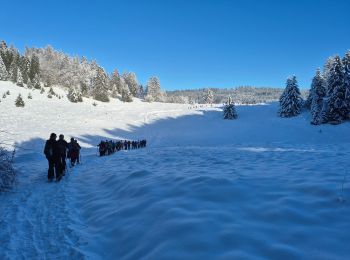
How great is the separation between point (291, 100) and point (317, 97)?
5867mm

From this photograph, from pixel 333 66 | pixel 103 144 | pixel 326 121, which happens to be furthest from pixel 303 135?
pixel 103 144

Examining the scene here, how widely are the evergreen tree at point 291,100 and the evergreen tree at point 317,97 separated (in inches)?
132

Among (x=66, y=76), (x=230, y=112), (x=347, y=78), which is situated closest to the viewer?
(x=347, y=78)

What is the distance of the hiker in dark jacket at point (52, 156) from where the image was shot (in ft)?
37.5

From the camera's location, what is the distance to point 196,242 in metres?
4.39

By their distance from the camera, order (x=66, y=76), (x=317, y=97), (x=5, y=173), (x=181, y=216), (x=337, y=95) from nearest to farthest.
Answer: (x=181, y=216), (x=5, y=173), (x=337, y=95), (x=317, y=97), (x=66, y=76)

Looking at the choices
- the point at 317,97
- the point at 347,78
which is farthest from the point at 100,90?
the point at 347,78

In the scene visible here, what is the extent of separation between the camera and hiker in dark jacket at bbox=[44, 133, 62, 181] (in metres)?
11.4

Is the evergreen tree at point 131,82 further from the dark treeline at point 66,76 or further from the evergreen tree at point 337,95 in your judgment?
the evergreen tree at point 337,95

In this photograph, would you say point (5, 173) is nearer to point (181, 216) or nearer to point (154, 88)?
point (181, 216)

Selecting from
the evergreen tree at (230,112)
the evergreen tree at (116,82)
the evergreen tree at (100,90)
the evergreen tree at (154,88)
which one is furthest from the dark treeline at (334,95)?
the evergreen tree at (154,88)

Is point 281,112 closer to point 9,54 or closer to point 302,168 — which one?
point 302,168

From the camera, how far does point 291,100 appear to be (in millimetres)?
55875

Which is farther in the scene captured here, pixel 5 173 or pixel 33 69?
pixel 33 69
